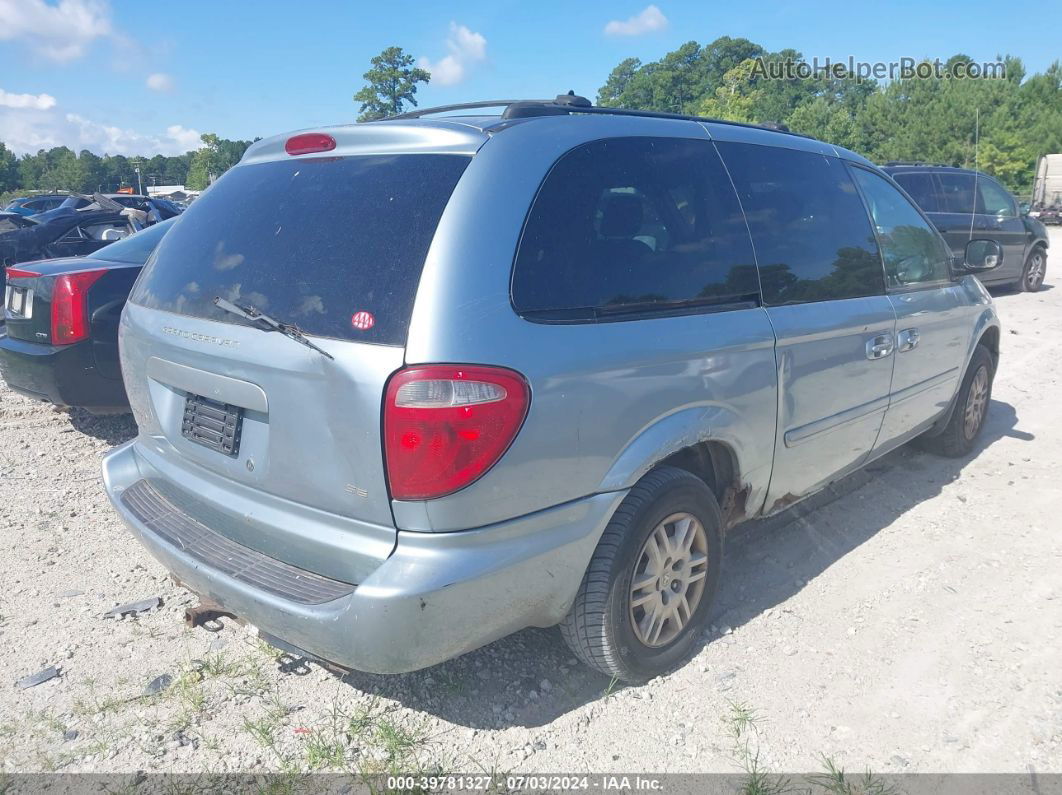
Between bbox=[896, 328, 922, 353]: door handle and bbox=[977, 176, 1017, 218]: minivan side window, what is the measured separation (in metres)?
9.70

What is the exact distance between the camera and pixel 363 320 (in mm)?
2193

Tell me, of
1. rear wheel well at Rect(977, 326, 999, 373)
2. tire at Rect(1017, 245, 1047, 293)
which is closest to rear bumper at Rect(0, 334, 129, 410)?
rear wheel well at Rect(977, 326, 999, 373)

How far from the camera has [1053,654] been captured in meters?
3.08

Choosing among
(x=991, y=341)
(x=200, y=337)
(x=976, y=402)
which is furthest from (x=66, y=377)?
(x=991, y=341)

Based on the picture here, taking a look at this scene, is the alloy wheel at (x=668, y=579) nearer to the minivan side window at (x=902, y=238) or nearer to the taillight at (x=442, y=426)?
the taillight at (x=442, y=426)

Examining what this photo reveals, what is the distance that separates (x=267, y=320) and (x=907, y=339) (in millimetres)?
3202

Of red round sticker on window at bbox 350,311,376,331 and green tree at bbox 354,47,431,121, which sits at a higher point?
green tree at bbox 354,47,431,121

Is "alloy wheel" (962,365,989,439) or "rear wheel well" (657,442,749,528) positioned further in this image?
"alloy wheel" (962,365,989,439)

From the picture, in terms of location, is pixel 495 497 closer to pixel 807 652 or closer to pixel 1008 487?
pixel 807 652

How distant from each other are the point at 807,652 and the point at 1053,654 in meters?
0.95

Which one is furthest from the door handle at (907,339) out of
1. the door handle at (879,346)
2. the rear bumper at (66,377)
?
the rear bumper at (66,377)

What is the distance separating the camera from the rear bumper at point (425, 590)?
215 cm

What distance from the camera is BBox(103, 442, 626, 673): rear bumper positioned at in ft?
7.06

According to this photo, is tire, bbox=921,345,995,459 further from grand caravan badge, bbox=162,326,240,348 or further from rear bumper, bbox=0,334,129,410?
rear bumper, bbox=0,334,129,410
